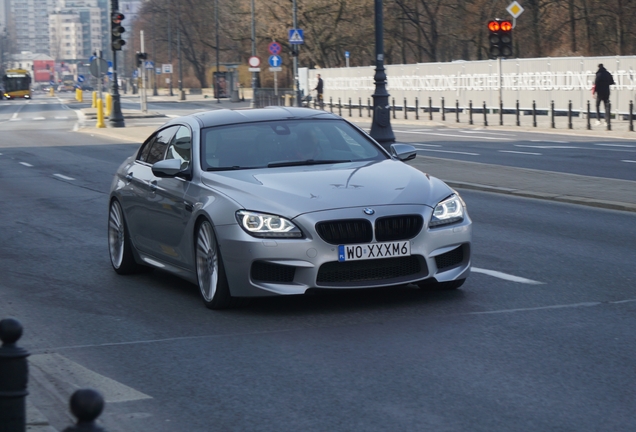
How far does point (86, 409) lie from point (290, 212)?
468 centimetres

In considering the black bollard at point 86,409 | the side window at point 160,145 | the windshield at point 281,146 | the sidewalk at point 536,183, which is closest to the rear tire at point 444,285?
the windshield at point 281,146

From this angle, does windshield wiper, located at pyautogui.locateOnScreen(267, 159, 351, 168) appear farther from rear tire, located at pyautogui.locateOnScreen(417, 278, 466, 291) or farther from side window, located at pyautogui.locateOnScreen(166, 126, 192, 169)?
rear tire, located at pyautogui.locateOnScreen(417, 278, 466, 291)

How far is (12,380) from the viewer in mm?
3754

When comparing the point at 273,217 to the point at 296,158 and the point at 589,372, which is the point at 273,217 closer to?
the point at 296,158

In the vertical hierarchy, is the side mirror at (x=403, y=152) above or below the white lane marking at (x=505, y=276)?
above

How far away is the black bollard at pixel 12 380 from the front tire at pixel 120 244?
236 inches

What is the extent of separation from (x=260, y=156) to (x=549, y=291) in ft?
7.77

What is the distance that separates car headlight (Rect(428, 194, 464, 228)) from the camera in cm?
790

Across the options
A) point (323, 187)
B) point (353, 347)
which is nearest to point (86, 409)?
point (353, 347)

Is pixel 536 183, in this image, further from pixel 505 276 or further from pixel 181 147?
pixel 181 147

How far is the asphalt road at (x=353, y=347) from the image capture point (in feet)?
17.2

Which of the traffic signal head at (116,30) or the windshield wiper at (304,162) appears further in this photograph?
the traffic signal head at (116,30)

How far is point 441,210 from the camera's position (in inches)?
314

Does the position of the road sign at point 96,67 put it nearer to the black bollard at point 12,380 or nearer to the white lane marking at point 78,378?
the white lane marking at point 78,378
